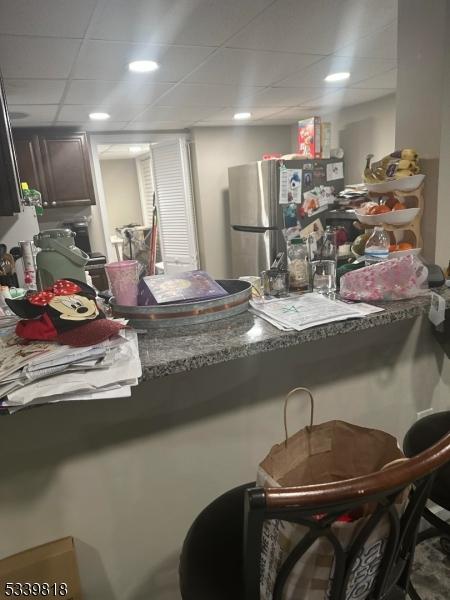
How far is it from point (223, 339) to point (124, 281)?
1.08ft

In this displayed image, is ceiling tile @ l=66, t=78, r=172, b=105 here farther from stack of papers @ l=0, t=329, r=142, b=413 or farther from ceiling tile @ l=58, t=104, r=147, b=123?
stack of papers @ l=0, t=329, r=142, b=413

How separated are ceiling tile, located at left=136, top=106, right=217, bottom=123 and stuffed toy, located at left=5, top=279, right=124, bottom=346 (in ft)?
8.65

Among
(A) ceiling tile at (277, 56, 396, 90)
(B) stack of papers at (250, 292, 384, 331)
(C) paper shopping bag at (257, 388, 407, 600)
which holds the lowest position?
(C) paper shopping bag at (257, 388, 407, 600)

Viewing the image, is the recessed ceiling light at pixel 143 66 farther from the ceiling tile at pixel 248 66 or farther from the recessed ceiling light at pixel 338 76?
the recessed ceiling light at pixel 338 76

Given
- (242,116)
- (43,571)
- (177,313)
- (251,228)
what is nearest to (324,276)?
(177,313)

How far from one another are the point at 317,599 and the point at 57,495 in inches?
27.7

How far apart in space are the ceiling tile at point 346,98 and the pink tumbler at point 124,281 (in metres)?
2.69

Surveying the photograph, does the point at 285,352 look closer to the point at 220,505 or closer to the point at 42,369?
the point at 220,505

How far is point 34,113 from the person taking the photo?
9.65 feet

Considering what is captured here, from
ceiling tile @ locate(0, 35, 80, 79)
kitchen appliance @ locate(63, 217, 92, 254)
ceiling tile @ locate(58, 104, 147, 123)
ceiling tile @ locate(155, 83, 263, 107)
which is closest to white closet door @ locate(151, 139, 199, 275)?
ceiling tile @ locate(58, 104, 147, 123)

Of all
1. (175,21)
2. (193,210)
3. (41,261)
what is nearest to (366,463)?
(41,261)

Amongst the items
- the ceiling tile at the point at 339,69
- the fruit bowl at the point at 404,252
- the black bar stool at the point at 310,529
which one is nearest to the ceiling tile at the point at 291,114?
the ceiling tile at the point at 339,69

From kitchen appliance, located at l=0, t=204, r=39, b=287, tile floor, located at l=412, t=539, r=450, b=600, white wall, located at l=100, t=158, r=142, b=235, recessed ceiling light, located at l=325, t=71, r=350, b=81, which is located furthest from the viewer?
white wall, located at l=100, t=158, r=142, b=235

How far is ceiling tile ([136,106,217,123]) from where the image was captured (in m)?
3.16
